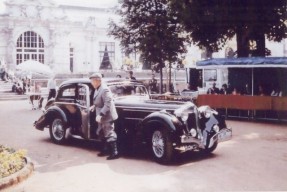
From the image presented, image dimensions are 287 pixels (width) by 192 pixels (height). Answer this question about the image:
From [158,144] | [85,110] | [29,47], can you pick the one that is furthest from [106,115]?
[29,47]

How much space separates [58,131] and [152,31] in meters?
9.41

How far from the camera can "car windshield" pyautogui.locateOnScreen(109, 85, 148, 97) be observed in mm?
9688

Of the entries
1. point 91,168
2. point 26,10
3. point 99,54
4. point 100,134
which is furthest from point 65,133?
point 99,54

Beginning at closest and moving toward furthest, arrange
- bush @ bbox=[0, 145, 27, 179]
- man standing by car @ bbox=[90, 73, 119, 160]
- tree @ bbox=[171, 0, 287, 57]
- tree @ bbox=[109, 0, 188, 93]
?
bush @ bbox=[0, 145, 27, 179]
man standing by car @ bbox=[90, 73, 119, 160]
tree @ bbox=[171, 0, 287, 57]
tree @ bbox=[109, 0, 188, 93]

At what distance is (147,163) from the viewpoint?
320 inches

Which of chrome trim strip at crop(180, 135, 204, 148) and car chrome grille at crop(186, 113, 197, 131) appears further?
car chrome grille at crop(186, 113, 197, 131)

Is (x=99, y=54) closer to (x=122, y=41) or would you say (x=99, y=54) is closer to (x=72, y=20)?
(x=72, y=20)

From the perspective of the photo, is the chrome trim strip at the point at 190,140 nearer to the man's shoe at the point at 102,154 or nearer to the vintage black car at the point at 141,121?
the vintage black car at the point at 141,121

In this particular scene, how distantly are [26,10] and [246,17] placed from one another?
30.9 m

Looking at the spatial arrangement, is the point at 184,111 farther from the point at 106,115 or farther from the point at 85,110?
the point at 85,110

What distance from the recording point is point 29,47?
43.6m

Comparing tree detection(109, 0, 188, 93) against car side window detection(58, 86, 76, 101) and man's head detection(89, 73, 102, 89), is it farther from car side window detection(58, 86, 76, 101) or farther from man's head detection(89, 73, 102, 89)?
man's head detection(89, 73, 102, 89)

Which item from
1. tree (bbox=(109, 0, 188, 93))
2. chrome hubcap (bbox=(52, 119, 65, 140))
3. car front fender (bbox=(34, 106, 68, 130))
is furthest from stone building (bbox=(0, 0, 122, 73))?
chrome hubcap (bbox=(52, 119, 65, 140))

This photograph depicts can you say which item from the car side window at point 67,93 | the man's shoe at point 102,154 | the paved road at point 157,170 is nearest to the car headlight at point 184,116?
the paved road at point 157,170
